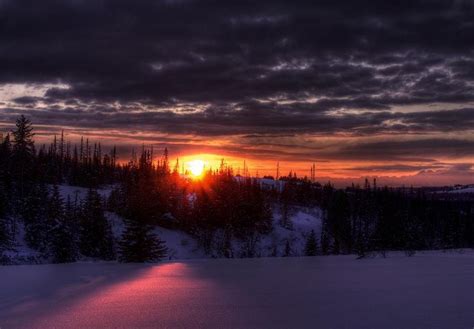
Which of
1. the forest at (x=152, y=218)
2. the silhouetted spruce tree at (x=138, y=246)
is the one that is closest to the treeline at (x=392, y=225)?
the forest at (x=152, y=218)

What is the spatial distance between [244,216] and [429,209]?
5794cm

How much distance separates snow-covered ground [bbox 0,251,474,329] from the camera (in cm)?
667

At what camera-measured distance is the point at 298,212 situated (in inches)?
4889

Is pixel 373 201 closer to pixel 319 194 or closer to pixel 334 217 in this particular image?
pixel 334 217

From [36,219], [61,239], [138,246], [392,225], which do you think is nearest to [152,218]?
[138,246]

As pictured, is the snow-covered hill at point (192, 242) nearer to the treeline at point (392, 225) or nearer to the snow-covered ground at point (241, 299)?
the treeline at point (392, 225)

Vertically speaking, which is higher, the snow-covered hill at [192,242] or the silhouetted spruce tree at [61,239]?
the silhouetted spruce tree at [61,239]

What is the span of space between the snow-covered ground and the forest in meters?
17.5

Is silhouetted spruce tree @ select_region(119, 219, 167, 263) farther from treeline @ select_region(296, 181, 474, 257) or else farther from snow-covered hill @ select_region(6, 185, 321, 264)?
treeline @ select_region(296, 181, 474, 257)

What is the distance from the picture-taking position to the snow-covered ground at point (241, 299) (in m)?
6.67

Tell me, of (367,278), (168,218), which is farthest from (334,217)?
(367,278)

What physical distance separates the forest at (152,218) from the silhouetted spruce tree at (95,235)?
0.13 meters

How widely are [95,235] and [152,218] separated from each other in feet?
82.8

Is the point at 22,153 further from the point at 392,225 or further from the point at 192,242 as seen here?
the point at 392,225
